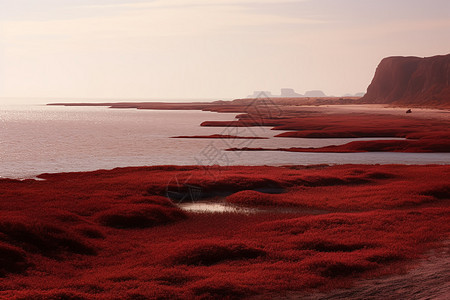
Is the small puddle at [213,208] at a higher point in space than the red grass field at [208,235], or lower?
lower

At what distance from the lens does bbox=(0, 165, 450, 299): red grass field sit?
1425 centimetres

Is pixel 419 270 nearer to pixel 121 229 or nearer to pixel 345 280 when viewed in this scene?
pixel 345 280

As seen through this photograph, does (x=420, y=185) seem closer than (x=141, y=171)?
Yes

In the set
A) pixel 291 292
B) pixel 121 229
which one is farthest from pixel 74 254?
pixel 291 292

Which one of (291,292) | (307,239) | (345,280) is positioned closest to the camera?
(291,292)

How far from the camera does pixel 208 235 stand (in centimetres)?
2025

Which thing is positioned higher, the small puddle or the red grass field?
the red grass field

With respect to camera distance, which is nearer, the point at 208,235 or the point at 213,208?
the point at 208,235

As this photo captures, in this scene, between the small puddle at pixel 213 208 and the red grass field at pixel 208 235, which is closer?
the red grass field at pixel 208 235

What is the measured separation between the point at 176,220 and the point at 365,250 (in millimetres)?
9737

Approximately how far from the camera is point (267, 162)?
150 ft

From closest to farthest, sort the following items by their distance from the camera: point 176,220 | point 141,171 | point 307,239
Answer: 1. point 307,239
2. point 176,220
3. point 141,171

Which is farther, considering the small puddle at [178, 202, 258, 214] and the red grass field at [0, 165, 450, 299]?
the small puddle at [178, 202, 258, 214]

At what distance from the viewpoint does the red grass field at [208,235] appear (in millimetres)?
14250
